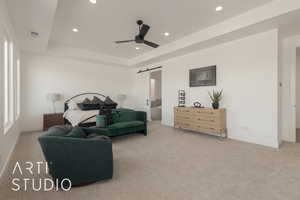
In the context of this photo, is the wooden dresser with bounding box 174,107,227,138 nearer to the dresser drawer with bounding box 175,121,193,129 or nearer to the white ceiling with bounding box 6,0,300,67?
the dresser drawer with bounding box 175,121,193,129

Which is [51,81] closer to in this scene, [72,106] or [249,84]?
[72,106]

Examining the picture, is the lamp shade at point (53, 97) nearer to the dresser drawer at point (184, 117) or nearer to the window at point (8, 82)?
the window at point (8, 82)

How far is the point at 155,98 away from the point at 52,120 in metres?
5.38

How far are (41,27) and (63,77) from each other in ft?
9.39

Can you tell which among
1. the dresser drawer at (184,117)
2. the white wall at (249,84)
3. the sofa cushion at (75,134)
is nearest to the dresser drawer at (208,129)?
the dresser drawer at (184,117)

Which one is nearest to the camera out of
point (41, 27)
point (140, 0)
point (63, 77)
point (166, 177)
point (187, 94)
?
point (166, 177)

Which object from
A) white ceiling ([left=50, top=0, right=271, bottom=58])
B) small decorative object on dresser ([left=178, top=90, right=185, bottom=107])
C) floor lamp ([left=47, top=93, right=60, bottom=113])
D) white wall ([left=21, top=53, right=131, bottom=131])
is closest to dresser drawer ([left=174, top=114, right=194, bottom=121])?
small decorative object on dresser ([left=178, top=90, right=185, bottom=107])

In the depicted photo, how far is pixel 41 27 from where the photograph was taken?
3.40m

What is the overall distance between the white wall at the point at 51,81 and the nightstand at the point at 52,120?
485 millimetres

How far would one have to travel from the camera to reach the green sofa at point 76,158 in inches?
75.0

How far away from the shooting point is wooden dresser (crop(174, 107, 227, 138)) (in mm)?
4242

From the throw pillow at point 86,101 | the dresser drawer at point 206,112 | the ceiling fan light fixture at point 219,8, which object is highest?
the ceiling fan light fixture at point 219,8

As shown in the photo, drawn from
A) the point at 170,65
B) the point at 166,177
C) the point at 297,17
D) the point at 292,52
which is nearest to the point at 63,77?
the point at 170,65

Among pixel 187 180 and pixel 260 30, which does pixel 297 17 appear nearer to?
pixel 260 30
